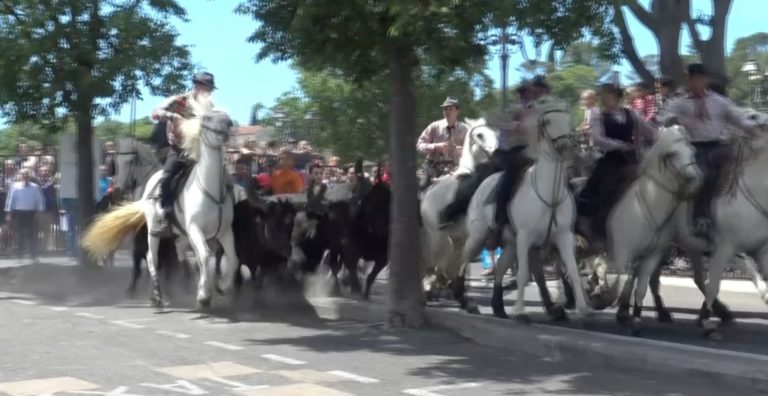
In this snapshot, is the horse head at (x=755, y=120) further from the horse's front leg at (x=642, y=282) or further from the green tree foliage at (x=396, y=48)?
the green tree foliage at (x=396, y=48)

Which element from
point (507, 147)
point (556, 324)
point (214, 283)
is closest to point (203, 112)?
point (214, 283)

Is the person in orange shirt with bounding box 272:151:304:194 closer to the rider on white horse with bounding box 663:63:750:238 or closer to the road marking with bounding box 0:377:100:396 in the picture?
the rider on white horse with bounding box 663:63:750:238

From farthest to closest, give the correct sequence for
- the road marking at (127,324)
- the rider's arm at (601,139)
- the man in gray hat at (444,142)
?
the man in gray hat at (444,142) < the road marking at (127,324) < the rider's arm at (601,139)

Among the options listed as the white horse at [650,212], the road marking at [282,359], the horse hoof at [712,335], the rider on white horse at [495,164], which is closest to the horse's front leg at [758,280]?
the horse hoof at [712,335]

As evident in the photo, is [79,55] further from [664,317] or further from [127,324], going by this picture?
[664,317]

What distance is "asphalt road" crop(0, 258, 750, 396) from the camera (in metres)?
9.86

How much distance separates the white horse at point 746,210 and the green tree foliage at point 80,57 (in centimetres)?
972

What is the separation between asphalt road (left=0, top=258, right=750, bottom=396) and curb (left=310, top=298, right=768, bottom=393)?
4.1 inches

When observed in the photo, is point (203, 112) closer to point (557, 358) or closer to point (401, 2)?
point (401, 2)

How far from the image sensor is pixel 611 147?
42.1 feet

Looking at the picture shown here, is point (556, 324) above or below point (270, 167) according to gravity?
below

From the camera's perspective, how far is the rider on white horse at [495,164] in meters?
13.2

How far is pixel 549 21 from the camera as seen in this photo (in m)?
10.5

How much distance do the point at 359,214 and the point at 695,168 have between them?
17.7ft
